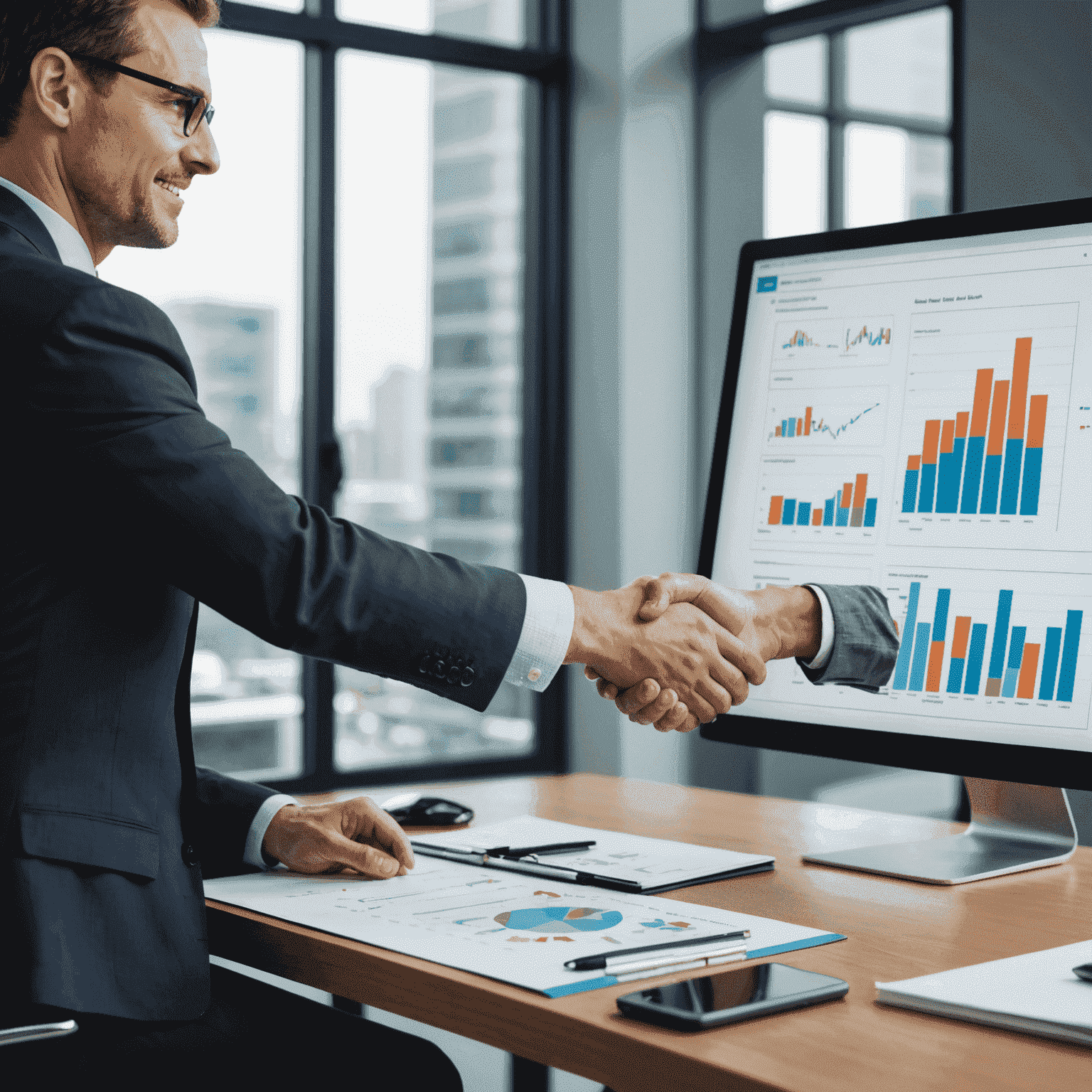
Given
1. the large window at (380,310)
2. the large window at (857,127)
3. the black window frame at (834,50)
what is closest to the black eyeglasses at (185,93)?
the black window frame at (834,50)

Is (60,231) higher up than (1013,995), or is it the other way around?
(60,231)

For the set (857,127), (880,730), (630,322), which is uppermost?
(857,127)

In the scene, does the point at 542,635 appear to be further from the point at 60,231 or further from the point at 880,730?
the point at 60,231

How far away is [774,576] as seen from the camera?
4.51 ft

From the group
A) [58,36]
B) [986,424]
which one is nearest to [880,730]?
[986,424]

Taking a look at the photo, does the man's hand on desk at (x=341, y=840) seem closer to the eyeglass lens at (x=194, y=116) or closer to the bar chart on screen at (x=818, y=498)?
the bar chart on screen at (x=818, y=498)

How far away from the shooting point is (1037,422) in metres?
1.21

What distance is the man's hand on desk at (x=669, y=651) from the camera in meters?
1.20

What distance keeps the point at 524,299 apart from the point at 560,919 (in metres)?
3.27

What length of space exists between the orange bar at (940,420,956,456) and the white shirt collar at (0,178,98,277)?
784 mm

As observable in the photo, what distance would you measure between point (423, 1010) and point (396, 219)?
10.7 feet

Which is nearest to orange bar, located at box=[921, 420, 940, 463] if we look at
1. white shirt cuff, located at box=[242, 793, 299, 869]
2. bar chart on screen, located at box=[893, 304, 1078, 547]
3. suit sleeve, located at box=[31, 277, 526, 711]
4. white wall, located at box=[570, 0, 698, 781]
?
bar chart on screen, located at box=[893, 304, 1078, 547]

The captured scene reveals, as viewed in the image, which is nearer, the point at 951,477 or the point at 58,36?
the point at 58,36

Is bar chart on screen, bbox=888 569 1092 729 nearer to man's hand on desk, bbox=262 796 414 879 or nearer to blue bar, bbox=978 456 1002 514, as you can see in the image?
blue bar, bbox=978 456 1002 514
